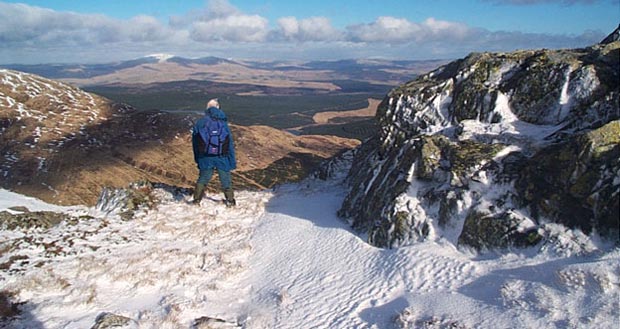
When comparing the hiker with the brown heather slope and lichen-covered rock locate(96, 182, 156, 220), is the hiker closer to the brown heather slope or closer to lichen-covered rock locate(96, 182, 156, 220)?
lichen-covered rock locate(96, 182, 156, 220)

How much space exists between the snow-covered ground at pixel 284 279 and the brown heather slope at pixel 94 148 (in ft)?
39.1

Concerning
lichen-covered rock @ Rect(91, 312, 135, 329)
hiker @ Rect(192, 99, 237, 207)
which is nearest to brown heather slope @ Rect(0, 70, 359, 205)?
hiker @ Rect(192, 99, 237, 207)

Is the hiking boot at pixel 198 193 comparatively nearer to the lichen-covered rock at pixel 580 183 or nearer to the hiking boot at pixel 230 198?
the hiking boot at pixel 230 198

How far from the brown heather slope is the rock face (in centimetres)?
1474

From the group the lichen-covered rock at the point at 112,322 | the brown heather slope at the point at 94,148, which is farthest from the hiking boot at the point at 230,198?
the brown heather slope at the point at 94,148

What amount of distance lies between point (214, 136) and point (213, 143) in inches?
10.3

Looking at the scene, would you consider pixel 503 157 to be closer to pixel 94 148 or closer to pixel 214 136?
pixel 214 136

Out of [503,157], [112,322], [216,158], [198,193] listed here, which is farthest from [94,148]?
[503,157]

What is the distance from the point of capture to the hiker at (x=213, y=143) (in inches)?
563

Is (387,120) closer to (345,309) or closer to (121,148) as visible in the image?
(345,309)

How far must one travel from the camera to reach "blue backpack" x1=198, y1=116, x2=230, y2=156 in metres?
14.3

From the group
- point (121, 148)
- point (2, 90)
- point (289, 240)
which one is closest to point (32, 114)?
point (2, 90)

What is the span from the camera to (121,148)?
36688 mm

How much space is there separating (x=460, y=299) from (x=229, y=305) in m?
5.07
